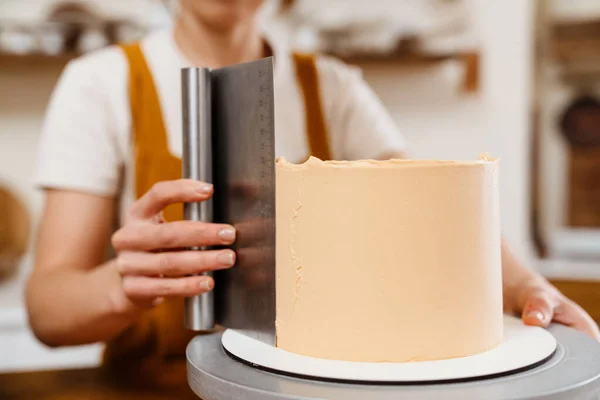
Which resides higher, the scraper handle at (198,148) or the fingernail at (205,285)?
the scraper handle at (198,148)

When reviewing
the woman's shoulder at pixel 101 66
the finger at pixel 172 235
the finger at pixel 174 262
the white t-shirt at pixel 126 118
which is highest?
the woman's shoulder at pixel 101 66

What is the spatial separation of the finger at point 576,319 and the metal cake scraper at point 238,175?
13.1 inches

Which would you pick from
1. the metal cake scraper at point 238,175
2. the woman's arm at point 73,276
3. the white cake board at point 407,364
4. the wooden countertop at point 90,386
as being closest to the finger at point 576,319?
the white cake board at point 407,364

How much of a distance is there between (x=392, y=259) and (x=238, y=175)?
0.19 meters

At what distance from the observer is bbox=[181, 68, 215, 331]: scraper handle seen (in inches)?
26.1

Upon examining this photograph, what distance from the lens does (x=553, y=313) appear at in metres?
0.71

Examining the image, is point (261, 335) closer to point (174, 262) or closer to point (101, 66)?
point (174, 262)

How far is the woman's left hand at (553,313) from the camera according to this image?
67cm

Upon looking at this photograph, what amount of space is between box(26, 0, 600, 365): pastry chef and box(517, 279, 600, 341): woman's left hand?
62mm

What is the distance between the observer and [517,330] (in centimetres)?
64

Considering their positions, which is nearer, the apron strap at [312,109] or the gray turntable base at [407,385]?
the gray turntable base at [407,385]

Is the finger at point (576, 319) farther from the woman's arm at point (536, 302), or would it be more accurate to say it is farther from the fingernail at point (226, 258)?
the fingernail at point (226, 258)

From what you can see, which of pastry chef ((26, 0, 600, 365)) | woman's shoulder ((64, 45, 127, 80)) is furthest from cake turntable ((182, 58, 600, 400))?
woman's shoulder ((64, 45, 127, 80))

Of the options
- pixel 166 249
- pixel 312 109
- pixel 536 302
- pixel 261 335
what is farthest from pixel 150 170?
pixel 536 302
